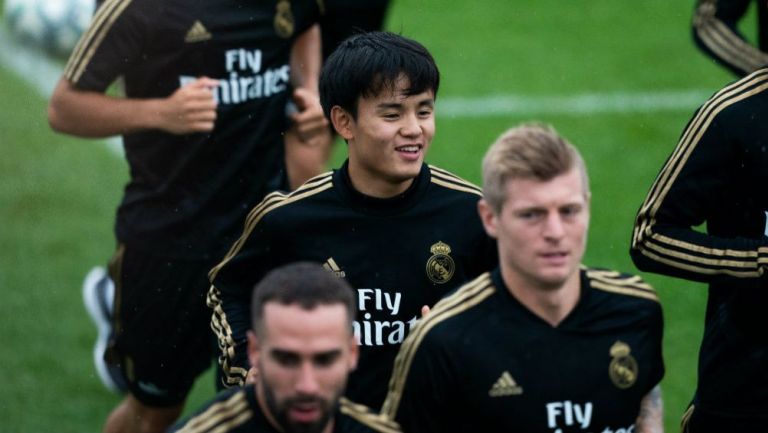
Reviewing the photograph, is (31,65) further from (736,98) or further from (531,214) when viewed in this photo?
(531,214)

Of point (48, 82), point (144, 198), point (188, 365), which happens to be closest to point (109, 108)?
point (144, 198)

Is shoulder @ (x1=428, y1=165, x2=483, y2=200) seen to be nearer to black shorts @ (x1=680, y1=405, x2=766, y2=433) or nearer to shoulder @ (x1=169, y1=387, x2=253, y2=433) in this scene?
black shorts @ (x1=680, y1=405, x2=766, y2=433)

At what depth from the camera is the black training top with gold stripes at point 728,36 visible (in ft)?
27.7

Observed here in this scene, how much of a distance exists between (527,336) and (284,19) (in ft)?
9.38

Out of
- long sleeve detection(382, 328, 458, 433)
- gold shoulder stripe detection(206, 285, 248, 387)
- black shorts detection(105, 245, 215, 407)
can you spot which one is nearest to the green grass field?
black shorts detection(105, 245, 215, 407)

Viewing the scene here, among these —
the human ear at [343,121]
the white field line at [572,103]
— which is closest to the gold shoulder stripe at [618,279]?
the human ear at [343,121]

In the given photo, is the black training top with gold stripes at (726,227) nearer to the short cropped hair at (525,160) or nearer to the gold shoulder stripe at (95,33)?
the short cropped hair at (525,160)

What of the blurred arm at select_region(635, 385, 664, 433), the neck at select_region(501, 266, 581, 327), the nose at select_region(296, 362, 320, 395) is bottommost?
the blurred arm at select_region(635, 385, 664, 433)

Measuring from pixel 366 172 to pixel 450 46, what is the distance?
401 inches

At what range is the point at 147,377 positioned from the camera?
24.8ft

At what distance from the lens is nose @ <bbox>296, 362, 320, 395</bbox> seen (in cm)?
445

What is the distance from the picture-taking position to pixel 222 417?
4.74m

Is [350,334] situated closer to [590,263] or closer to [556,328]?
[556,328]

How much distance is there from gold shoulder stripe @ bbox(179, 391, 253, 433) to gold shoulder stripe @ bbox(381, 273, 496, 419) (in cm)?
43
